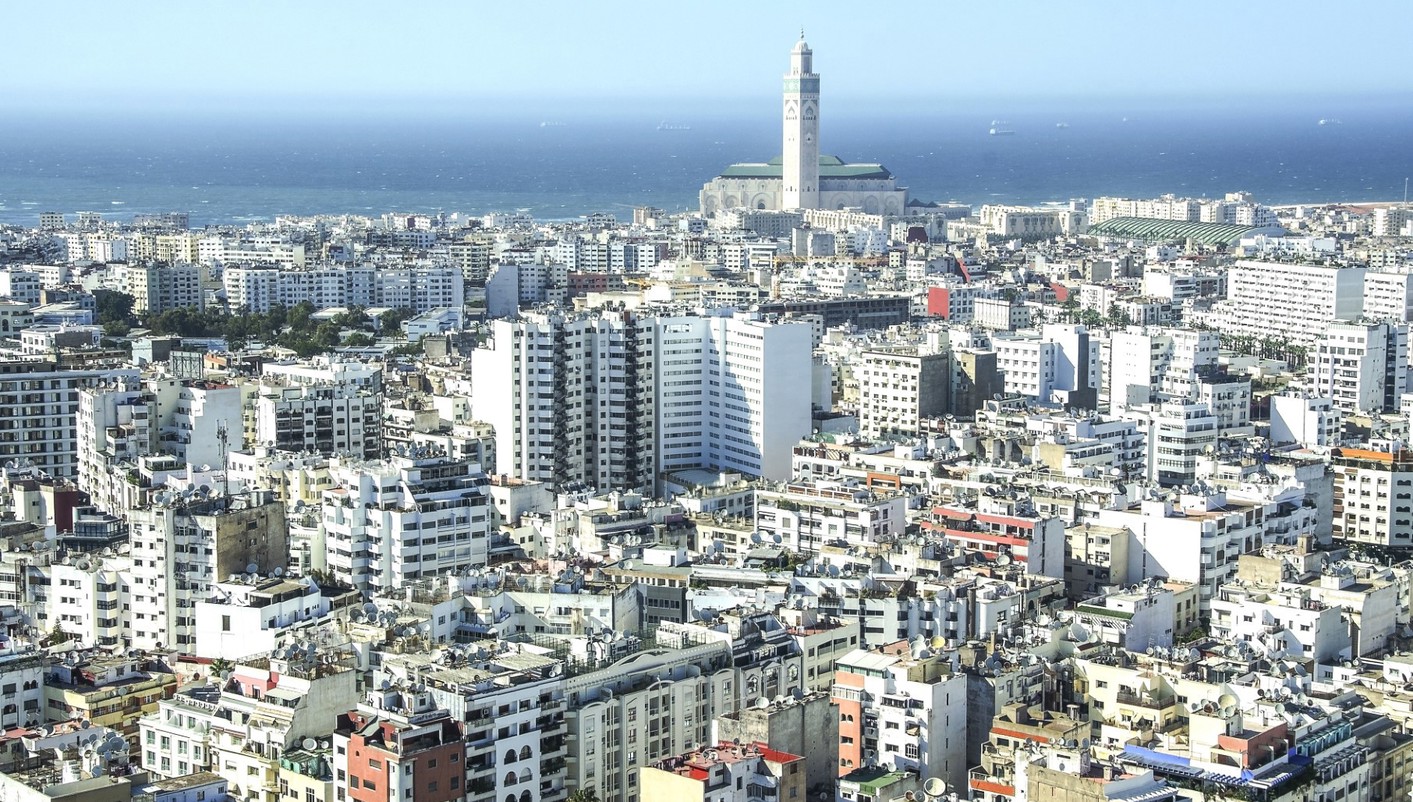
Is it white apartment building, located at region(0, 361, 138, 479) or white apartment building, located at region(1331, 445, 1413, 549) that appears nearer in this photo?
white apartment building, located at region(1331, 445, 1413, 549)

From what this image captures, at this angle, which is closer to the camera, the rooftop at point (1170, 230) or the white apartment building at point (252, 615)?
the white apartment building at point (252, 615)

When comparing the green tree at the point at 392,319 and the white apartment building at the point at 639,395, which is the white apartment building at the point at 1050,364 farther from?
the green tree at the point at 392,319

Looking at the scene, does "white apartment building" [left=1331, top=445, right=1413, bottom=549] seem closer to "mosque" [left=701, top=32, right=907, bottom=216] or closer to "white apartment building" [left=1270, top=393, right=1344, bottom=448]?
"white apartment building" [left=1270, top=393, right=1344, bottom=448]

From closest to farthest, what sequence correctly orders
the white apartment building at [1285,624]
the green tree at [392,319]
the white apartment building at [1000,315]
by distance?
the white apartment building at [1285,624]
the white apartment building at [1000,315]
the green tree at [392,319]

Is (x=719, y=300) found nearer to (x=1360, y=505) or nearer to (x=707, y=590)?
(x=1360, y=505)

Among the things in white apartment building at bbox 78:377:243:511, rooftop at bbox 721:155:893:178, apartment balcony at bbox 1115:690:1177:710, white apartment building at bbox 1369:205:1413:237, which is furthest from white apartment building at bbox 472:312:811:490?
rooftop at bbox 721:155:893:178

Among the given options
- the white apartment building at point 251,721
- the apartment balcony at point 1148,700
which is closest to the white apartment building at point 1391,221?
the apartment balcony at point 1148,700

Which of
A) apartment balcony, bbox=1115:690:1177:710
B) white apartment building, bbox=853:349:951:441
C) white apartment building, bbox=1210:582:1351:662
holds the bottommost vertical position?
apartment balcony, bbox=1115:690:1177:710
